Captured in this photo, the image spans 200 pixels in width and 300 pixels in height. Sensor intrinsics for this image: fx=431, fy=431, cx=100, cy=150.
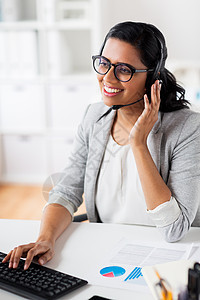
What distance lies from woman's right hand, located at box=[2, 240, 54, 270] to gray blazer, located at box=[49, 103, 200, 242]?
281 millimetres

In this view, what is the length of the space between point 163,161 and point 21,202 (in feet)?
7.13

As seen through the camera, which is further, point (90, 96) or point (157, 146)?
point (90, 96)

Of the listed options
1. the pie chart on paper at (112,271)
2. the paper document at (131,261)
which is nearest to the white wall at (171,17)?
the paper document at (131,261)

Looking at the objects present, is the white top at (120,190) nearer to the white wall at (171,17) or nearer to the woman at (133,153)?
the woman at (133,153)

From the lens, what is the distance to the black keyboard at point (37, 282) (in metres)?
0.96

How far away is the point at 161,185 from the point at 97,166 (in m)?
0.29

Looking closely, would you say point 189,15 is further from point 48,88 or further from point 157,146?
point 157,146

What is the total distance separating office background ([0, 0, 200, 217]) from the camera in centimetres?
346

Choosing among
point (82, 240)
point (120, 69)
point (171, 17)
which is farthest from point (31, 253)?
point (171, 17)

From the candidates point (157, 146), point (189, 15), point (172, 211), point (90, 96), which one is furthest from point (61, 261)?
point (189, 15)

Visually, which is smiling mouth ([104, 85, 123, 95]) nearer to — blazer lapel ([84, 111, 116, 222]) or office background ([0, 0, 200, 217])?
blazer lapel ([84, 111, 116, 222])

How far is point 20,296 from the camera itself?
0.98 meters

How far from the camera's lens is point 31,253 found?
3.69 feet

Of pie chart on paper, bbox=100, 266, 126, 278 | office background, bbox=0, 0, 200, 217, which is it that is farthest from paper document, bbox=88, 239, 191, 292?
office background, bbox=0, 0, 200, 217
